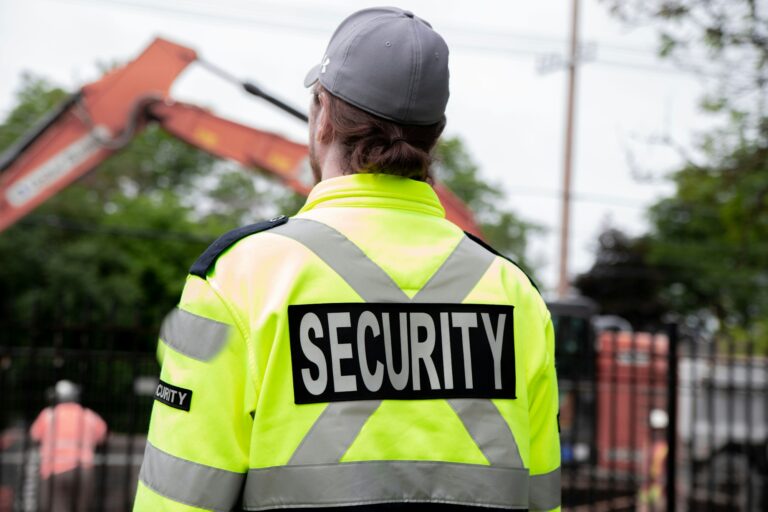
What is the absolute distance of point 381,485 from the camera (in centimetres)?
146

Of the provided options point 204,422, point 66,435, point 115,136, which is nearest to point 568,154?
point 115,136

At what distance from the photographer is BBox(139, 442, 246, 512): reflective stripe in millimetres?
1370

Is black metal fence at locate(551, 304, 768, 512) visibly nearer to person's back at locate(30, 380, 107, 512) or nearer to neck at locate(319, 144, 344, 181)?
person's back at locate(30, 380, 107, 512)

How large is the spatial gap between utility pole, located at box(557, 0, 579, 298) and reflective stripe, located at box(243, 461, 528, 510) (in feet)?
64.7

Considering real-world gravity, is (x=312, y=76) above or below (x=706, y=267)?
below

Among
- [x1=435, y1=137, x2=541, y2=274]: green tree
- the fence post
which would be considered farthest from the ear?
[x1=435, y1=137, x2=541, y2=274]: green tree

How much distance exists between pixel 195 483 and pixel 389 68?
Result: 832 millimetres

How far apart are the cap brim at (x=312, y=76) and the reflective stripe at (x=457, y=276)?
0.44m

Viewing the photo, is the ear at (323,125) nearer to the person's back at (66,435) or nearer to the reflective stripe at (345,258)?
the reflective stripe at (345,258)

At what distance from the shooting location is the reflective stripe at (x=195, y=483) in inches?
53.9

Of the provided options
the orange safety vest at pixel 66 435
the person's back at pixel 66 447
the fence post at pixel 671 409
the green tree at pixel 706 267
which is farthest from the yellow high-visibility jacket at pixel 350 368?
the green tree at pixel 706 267

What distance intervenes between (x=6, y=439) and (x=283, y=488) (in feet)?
30.1

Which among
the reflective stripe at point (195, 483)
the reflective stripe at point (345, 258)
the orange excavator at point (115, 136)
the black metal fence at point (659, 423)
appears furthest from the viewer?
the orange excavator at point (115, 136)

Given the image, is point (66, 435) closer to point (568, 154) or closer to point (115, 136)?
point (115, 136)
